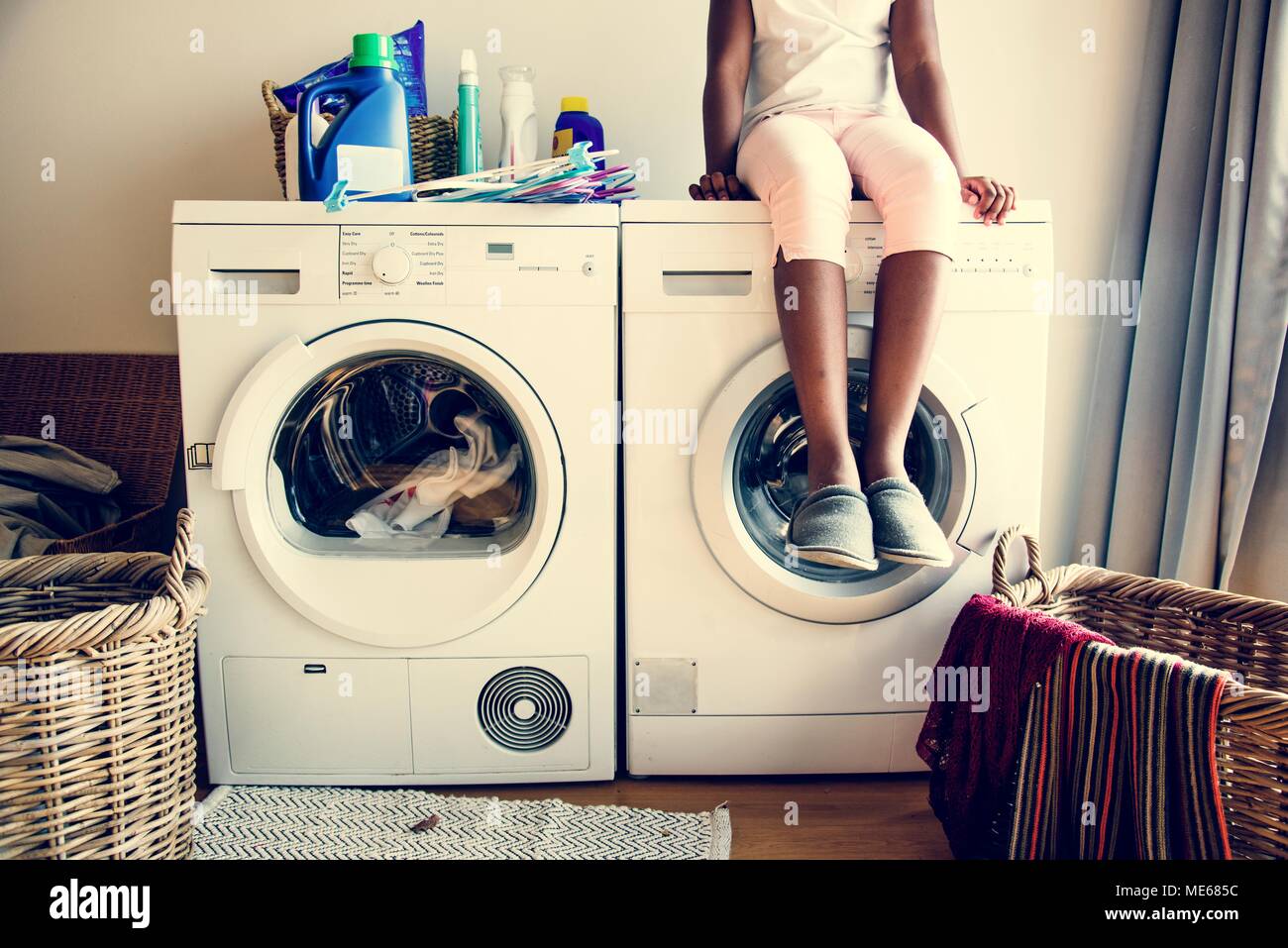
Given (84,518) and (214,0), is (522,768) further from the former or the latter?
(214,0)

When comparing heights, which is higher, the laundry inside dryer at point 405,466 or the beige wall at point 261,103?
the beige wall at point 261,103

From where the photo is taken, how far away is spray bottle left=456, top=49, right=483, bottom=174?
1.52 meters

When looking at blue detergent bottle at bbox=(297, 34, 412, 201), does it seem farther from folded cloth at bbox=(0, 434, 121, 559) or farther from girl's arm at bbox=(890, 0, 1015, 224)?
girl's arm at bbox=(890, 0, 1015, 224)

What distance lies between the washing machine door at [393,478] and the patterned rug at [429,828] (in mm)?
242

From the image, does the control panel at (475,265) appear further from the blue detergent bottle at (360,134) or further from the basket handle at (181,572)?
the basket handle at (181,572)

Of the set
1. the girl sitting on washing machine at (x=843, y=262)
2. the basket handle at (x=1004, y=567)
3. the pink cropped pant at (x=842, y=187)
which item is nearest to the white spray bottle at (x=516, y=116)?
the girl sitting on washing machine at (x=843, y=262)

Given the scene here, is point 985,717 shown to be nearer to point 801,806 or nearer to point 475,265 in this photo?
point 801,806

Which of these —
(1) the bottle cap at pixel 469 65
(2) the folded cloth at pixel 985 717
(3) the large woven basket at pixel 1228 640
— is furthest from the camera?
(1) the bottle cap at pixel 469 65

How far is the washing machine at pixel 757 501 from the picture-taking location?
3.97 ft

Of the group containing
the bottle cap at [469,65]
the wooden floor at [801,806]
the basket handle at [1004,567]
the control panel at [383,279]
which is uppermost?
the bottle cap at [469,65]

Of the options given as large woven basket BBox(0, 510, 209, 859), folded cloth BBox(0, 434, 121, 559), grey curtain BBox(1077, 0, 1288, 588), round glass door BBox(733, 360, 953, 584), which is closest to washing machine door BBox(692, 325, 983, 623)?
round glass door BBox(733, 360, 953, 584)

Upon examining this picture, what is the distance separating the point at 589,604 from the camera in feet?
4.06

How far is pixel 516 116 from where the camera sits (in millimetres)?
1579

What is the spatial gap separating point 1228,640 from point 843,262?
0.70 meters
